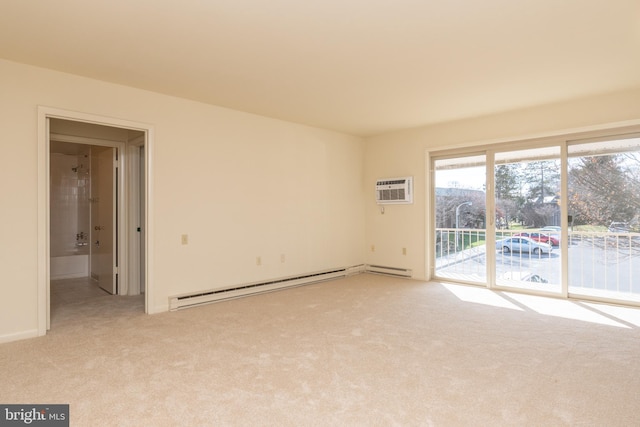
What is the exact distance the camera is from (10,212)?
9.98ft

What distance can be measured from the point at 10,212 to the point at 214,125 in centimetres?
211

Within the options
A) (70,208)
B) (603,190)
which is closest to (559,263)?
(603,190)

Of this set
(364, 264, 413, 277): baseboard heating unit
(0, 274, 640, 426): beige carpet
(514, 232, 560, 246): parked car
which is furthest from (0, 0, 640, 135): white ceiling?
(364, 264, 413, 277): baseboard heating unit

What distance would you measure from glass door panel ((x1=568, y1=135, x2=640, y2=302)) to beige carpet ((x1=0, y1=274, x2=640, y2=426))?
17.2 inches

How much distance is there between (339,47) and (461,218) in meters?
3.43

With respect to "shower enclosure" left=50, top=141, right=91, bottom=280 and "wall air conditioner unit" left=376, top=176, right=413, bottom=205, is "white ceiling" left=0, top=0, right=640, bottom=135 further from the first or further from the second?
"shower enclosure" left=50, top=141, right=91, bottom=280

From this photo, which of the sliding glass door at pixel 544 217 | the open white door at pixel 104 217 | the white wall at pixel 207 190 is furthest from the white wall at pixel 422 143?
the open white door at pixel 104 217

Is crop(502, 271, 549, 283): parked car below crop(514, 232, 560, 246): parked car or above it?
below

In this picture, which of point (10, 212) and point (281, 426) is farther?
point (10, 212)

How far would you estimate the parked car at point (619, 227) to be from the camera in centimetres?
402

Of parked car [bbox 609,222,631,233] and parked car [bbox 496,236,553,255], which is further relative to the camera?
parked car [bbox 496,236,553,255]

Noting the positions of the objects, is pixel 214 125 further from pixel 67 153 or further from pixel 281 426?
pixel 67 153

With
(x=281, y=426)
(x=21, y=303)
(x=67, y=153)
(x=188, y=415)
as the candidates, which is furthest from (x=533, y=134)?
(x=67, y=153)

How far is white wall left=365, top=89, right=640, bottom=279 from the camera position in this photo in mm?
4047
